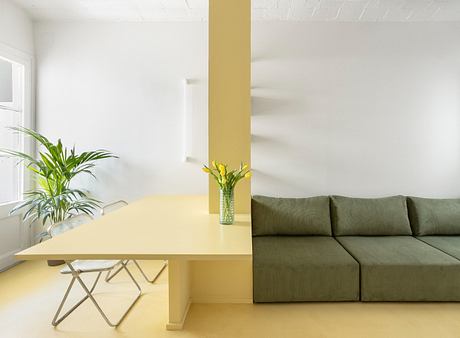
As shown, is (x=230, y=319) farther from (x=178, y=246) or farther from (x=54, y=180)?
(x=54, y=180)

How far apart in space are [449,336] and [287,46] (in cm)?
317

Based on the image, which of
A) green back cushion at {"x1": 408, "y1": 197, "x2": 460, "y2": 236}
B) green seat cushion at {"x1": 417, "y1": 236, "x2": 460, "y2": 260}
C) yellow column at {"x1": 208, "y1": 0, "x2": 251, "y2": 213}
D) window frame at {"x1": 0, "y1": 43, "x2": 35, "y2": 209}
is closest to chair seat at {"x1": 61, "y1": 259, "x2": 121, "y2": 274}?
yellow column at {"x1": 208, "y1": 0, "x2": 251, "y2": 213}

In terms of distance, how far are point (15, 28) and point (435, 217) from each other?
16.7 ft

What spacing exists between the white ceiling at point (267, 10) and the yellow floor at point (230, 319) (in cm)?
295

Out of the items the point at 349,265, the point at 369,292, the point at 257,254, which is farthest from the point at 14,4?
the point at 369,292

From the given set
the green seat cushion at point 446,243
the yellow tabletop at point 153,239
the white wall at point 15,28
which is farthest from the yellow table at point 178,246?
the white wall at point 15,28

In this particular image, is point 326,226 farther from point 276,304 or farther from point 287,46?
point 287,46

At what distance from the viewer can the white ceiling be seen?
11.2 feet

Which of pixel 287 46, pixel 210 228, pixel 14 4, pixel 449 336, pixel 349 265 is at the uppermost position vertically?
pixel 14 4

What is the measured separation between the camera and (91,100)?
12.8 feet

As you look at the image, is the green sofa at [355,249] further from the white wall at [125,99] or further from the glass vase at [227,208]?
the white wall at [125,99]

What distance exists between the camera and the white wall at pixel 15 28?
136 inches

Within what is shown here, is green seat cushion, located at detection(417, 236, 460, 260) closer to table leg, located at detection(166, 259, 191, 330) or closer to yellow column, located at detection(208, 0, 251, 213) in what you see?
yellow column, located at detection(208, 0, 251, 213)

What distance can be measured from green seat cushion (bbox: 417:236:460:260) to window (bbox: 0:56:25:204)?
4529 millimetres
